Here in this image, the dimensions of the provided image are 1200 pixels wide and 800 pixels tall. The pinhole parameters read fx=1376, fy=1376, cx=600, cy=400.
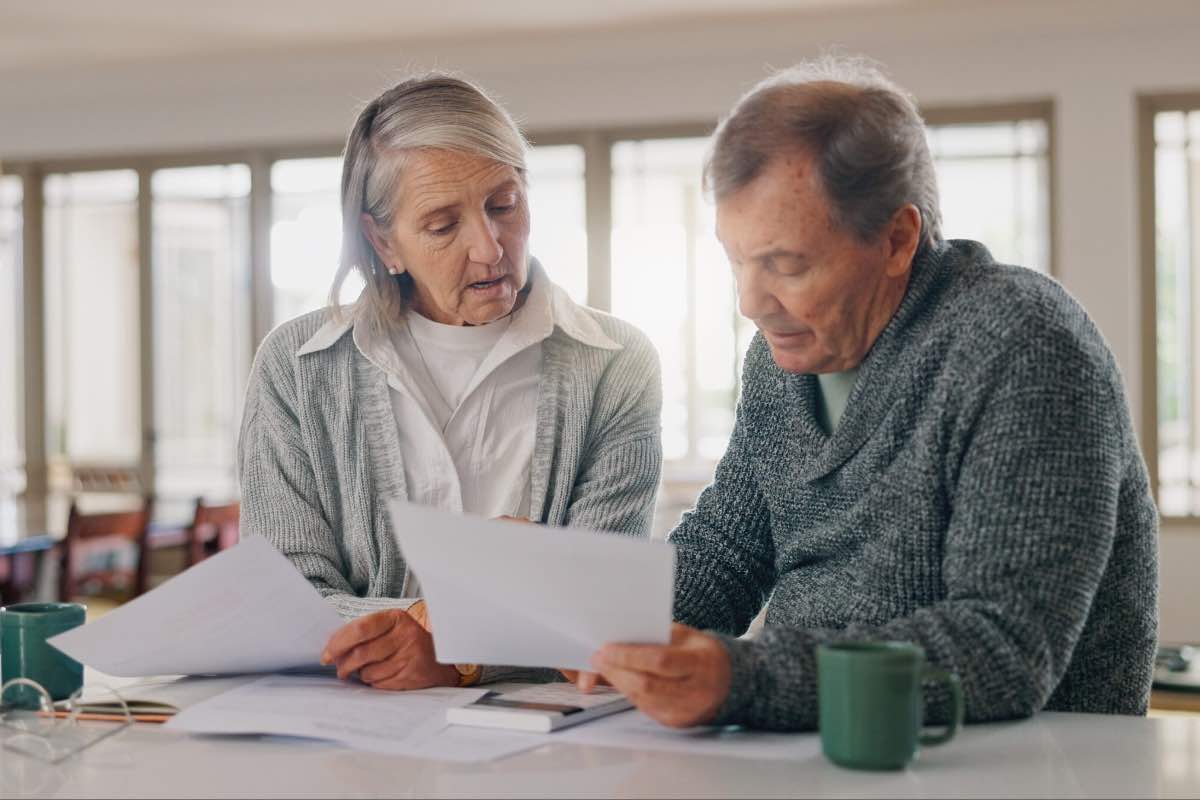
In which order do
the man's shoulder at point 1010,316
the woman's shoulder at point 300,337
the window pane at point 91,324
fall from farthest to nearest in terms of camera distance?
1. the window pane at point 91,324
2. the woman's shoulder at point 300,337
3. the man's shoulder at point 1010,316

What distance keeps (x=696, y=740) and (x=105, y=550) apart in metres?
4.84

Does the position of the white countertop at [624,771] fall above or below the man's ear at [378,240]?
below

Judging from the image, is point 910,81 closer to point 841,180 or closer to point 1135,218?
point 1135,218

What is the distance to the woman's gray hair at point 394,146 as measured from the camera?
187cm

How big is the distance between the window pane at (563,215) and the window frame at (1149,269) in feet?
9.12

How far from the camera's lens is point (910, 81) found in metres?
6.79

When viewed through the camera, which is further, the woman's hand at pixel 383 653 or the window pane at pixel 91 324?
the window pane at pixel 91 324

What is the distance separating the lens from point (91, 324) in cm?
833

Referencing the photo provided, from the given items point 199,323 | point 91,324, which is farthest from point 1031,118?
point 91,324

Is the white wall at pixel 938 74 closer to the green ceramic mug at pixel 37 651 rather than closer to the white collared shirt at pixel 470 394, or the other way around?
the white collared shirt at pixel 470 394

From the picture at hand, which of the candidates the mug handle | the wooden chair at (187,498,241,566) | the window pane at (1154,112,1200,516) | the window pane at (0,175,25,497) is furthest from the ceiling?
the mug handle

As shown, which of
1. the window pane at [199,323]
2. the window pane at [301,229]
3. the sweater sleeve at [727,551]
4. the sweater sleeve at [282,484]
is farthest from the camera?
the window pane at [199,323]

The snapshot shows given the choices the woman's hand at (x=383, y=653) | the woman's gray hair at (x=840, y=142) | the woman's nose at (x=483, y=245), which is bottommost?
the woman's hand at (x=383, y=653)

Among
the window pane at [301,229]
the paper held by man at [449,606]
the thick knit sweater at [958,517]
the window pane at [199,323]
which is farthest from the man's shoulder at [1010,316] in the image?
the window pane at [199,323]
